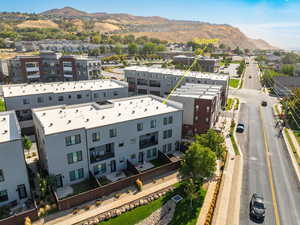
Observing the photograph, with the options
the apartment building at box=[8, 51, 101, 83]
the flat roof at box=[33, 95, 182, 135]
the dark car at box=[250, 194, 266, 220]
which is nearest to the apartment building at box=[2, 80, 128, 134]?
the flat roof at box=[33, 95, 182, 135]

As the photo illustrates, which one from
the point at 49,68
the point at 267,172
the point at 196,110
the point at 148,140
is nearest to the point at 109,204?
the point at 148,140

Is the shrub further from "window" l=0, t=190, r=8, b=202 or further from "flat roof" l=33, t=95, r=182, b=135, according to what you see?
"window" l=0, t=190, r=8, b=202

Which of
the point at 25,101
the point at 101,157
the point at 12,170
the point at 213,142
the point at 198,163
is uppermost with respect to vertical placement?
the point at 25,101

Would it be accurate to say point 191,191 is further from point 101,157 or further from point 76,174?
point 76,174

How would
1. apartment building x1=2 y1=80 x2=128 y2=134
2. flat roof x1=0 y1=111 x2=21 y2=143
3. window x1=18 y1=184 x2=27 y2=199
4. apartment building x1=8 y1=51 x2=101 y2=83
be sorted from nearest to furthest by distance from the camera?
flat roof x1=0 y1=111 x2=21 y2=143 → window x1=18 y1=184 x2=27 y2=199 → apartment building x1=2 y1=80 x2=128 y2=134 → apartment building x1=8 y1=51 x2=101 y2=83

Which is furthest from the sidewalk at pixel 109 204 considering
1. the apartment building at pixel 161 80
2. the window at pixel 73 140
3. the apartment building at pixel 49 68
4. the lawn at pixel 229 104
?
the apartment building at pixel 49 68

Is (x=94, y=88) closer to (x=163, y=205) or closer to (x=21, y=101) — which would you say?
(x=21, y=101)
